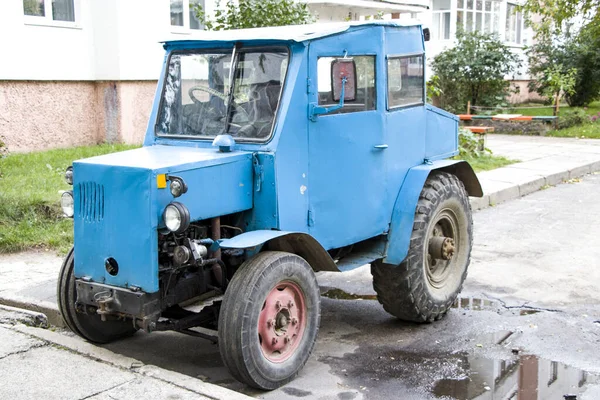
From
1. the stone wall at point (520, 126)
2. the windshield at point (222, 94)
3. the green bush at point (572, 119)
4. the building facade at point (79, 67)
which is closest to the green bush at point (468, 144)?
the building facade at point (79, 67)

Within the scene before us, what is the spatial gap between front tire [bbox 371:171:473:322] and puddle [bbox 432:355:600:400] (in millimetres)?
753

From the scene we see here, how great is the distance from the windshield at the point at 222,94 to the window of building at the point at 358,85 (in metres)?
0.29

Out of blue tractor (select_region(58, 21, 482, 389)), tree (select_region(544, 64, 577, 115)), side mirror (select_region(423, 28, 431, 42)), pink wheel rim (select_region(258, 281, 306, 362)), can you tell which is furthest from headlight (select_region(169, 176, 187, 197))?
tree (select_region(544, 64, 577, 115))

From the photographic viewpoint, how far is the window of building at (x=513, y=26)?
29.6 metres

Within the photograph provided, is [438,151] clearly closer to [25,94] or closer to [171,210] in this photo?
[171,210]

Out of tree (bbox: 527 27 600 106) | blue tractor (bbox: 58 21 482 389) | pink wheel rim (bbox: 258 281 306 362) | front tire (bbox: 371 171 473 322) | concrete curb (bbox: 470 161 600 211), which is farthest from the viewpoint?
tree (bbox: 527 27 600 106)

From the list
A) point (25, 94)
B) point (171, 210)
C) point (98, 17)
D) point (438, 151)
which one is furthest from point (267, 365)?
point (98, 17)

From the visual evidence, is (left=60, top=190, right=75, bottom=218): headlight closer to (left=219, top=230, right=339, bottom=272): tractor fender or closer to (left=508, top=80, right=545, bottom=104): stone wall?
(left=219, top=230, right=339, bottom=272): tractor fender

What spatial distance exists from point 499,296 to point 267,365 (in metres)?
3.09

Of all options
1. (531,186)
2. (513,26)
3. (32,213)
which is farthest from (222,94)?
(513,26)

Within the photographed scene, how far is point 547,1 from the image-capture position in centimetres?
2058

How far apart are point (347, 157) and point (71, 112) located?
386 inches

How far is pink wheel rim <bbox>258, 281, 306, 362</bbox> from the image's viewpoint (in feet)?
15.8

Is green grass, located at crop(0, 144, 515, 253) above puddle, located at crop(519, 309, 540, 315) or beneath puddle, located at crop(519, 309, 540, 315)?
above
